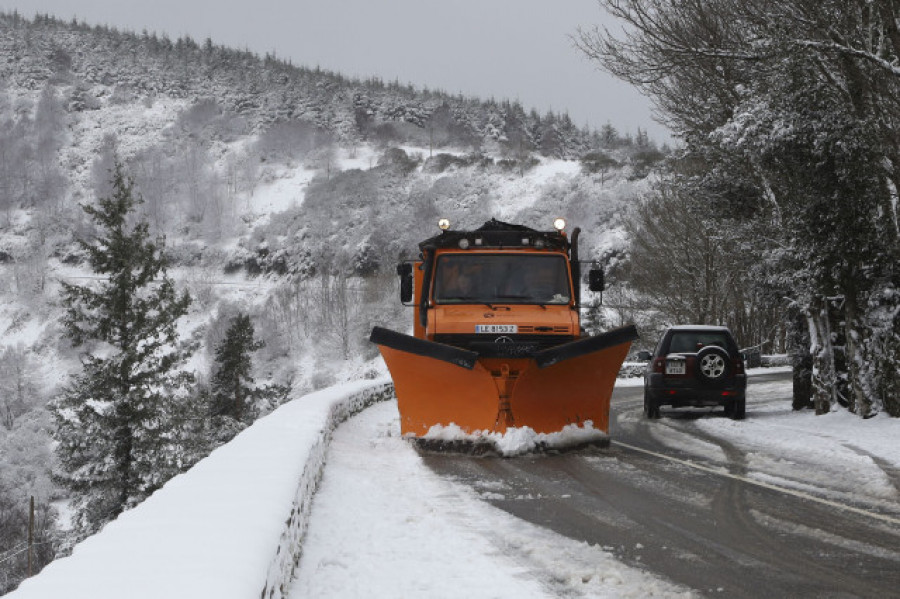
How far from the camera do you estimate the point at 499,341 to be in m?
11.6

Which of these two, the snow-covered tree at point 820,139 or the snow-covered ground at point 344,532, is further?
the snow-covered tree at point 820,139

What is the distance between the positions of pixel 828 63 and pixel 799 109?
2.96 feet

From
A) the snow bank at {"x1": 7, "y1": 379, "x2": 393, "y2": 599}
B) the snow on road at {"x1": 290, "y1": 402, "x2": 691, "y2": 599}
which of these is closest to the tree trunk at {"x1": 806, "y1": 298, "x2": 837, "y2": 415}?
the snow on road at {"x1": 290, "y1": 402, "x2": 691, "y2": 599}

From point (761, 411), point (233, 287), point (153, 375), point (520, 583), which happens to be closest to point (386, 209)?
point (233, 287)

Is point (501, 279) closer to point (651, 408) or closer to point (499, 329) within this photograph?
point (499, 329)

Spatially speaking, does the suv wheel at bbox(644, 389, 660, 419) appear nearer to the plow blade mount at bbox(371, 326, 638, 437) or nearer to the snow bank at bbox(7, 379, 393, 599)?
the plow blade mount at bbox(371, 326, 638, 437)

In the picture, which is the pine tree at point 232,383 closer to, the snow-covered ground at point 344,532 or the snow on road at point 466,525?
the snow on road at point 466,525

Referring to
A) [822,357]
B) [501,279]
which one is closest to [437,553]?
[501,279]

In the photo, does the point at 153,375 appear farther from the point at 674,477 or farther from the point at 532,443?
the point at 674,477

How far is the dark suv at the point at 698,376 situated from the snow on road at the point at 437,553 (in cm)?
841

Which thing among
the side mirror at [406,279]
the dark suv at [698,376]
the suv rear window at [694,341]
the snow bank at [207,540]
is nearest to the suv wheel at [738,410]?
the dark suv at [698,376]

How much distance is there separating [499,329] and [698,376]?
6.43 m

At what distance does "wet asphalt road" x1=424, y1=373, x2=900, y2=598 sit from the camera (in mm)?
5566

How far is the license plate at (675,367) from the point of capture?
55.1 ft
